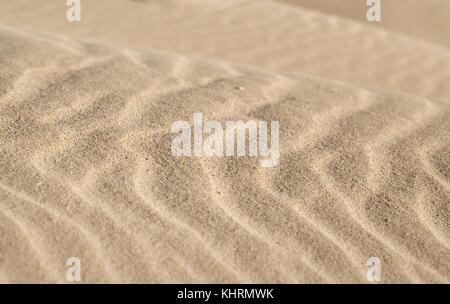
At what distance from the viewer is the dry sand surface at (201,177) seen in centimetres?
157

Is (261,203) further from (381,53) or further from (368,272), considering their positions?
(381,53)

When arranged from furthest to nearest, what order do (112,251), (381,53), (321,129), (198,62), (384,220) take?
(381,53) < (198,62) < (321,129) < (384,220) < (112,251)

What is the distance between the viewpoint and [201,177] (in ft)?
6.46

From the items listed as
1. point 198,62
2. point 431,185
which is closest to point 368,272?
point 431,185

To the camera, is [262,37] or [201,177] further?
[262,37]

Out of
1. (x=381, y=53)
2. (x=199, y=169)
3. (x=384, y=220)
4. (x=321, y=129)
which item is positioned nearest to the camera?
(x=384, y=220)

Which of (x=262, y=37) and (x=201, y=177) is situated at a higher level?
(x=201, y=177)

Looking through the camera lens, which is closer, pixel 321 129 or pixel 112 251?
pixel 112 251

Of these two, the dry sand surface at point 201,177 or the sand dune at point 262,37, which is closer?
the dry sand surface at point 201,177

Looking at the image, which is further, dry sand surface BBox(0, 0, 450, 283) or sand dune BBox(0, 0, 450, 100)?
sand dune BBox(0, 0, 450, 100)

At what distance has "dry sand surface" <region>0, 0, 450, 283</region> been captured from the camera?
157cm

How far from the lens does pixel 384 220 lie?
1858 mm

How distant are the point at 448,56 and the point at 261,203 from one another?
512 cm

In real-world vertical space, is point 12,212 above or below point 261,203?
above
